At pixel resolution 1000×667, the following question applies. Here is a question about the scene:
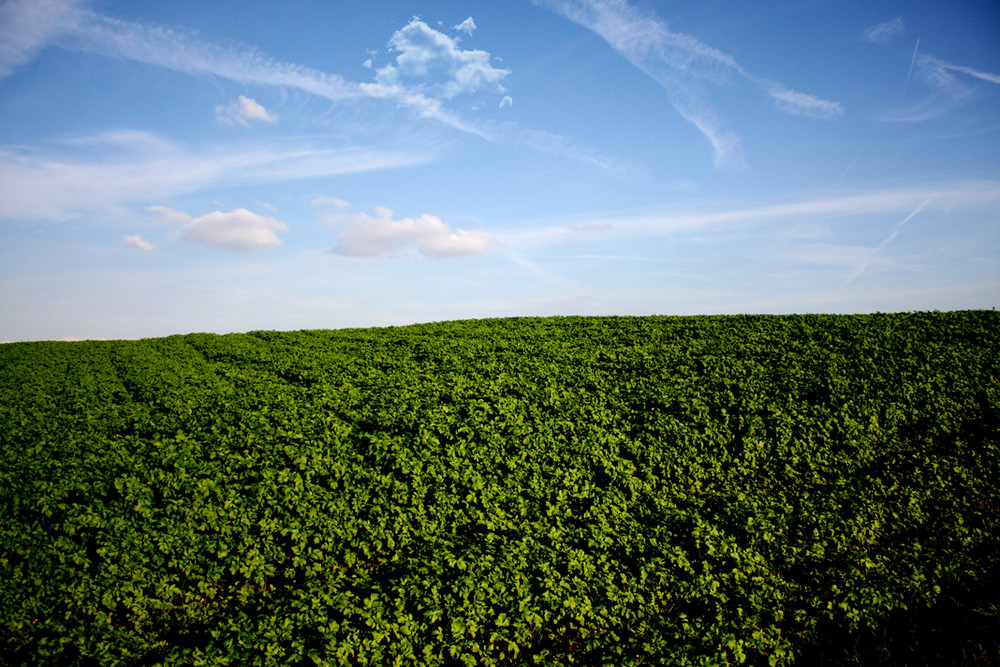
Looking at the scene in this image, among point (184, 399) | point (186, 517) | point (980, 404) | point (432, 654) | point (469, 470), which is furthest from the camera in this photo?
point (184, 399)

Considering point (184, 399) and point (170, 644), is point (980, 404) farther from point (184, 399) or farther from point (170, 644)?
point (184, 399)

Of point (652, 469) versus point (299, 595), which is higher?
point (652, 469)

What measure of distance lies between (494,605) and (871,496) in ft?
22.3

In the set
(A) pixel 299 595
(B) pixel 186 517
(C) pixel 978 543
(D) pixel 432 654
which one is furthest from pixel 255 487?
(C) pixel 978 543

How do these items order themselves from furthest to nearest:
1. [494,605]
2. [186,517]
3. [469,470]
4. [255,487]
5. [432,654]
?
[469,470] < [255,487] < [186,517] < [494,605] < [432,654]

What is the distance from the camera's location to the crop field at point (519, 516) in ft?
17.5

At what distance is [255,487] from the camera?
731 centimetres

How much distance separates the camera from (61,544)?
6.32m

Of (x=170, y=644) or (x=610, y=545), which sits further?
(x=610, y=545)

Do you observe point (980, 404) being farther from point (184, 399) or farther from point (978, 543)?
point (184, 399)

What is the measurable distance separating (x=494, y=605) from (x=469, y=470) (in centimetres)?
245

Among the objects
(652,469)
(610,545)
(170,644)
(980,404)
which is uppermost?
(980,404)

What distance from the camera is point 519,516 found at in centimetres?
713

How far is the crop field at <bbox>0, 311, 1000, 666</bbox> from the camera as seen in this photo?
17.5ft
